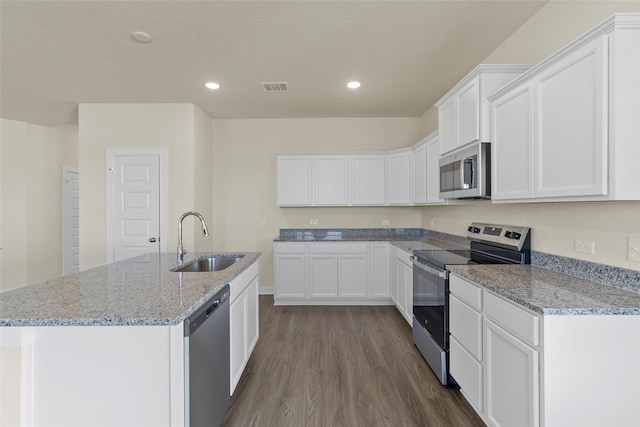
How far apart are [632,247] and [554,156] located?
1.93 feet

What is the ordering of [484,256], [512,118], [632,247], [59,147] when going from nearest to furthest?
[632,247] → [512,118] → [484,256] → [59,147]

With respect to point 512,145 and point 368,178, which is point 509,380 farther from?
point 368,178

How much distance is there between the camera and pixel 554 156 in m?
1.70

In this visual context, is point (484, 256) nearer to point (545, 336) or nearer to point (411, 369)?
point (411, 369)

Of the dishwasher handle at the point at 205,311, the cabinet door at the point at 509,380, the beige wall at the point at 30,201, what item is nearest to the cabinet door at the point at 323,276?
the dishwasher handle at the point at 205,311

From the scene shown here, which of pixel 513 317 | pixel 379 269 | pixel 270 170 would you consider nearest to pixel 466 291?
pixel 513 317

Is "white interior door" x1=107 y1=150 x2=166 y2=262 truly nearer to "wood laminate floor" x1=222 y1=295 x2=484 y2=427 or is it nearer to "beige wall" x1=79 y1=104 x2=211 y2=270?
"beige wall" x1=79 y1=104 x2=211 y2=270

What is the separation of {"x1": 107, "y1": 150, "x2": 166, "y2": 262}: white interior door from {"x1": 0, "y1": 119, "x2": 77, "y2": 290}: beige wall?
1.97m

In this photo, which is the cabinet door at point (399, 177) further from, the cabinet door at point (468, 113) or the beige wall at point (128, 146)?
the beige wall at point (128, 146)

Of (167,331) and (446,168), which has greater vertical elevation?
(446,168)

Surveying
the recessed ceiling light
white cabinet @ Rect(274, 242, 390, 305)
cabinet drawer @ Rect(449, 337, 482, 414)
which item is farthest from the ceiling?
cabinet drawer @ Rect(449, 337, 482, 414)

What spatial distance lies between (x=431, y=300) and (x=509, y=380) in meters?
1.07

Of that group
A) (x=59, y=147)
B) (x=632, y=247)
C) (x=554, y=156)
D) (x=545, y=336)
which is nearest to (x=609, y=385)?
(x=545, y=336)

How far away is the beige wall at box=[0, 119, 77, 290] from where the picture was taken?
4.91 metres
